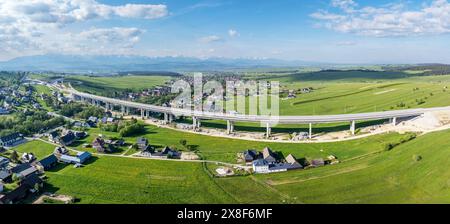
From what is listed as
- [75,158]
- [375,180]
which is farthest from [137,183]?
[375,180]

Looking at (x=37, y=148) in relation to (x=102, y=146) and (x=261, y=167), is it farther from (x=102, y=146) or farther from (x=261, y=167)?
(x=261, y=167)

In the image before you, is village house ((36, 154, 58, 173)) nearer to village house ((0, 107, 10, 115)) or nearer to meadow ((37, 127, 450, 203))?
meadow ((37, 127, 450, 203))

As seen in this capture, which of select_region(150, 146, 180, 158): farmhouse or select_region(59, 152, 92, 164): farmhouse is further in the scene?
select_region(150, 146, 180, 158): farmhouse

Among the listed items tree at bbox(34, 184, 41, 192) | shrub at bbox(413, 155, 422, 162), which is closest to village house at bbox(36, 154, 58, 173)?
tree at bbox(34, 184, 41, 192)

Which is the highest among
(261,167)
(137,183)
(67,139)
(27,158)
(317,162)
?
(67,139)

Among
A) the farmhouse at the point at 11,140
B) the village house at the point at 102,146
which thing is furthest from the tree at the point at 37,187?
the farmhouse at the point at 11,140

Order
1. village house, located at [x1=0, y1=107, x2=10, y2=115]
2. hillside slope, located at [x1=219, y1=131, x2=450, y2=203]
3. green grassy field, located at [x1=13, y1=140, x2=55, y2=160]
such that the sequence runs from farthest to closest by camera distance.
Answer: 1. village house, located at [x1=0, y1=107, x2=10, y2=115]
2. green grassy field, located at [x1=13, y1=140, x2=55, y2=160]
3. hillside slope, located at [x1=219, y1=131, x2=450, y2=203]

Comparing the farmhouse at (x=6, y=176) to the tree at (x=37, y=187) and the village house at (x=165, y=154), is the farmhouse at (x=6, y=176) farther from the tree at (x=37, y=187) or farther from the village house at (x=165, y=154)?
the village house at (x=165, y=154)
